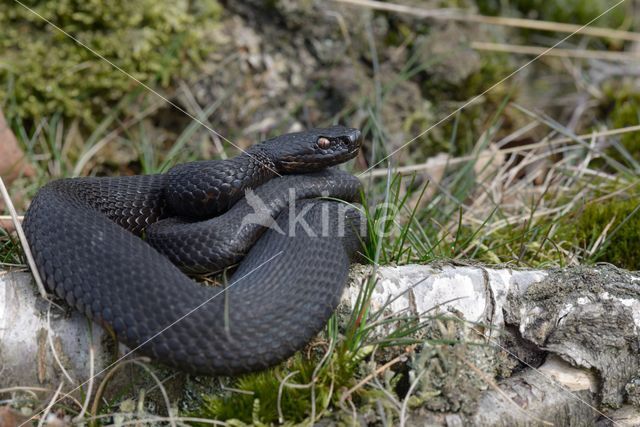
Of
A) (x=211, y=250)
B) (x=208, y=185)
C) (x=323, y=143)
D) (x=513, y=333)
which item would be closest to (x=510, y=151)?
(x=323, y=143)

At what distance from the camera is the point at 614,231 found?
504 cm

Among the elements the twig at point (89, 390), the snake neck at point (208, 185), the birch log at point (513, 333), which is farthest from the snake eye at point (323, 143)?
the twig at point (89, 390)

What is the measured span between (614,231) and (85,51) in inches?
225

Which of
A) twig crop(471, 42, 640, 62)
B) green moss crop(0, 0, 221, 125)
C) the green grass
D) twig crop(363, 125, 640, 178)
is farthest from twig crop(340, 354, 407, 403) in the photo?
twig crop(471, 42, 640, 62)

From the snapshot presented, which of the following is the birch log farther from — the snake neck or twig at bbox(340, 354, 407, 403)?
the snake neck

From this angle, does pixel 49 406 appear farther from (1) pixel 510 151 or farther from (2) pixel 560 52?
(2) pixel 560 52

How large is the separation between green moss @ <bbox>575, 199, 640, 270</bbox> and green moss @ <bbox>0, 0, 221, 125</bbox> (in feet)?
15.5

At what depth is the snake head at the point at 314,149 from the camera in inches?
195

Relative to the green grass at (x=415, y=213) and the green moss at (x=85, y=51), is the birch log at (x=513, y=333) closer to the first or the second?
the green grass at (x=415, y=213)

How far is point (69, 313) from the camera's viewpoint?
3.72 meters

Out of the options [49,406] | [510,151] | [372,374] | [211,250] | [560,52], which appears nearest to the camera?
[49,406]

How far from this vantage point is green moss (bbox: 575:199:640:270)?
518 cm

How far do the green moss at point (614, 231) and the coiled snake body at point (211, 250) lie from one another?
A: 1.95 metres

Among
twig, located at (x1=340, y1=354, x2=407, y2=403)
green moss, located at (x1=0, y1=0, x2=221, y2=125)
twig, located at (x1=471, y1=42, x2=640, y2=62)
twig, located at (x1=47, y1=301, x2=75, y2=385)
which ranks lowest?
twig, located at (x1=340, y1=354, x2=407, y2=403)
